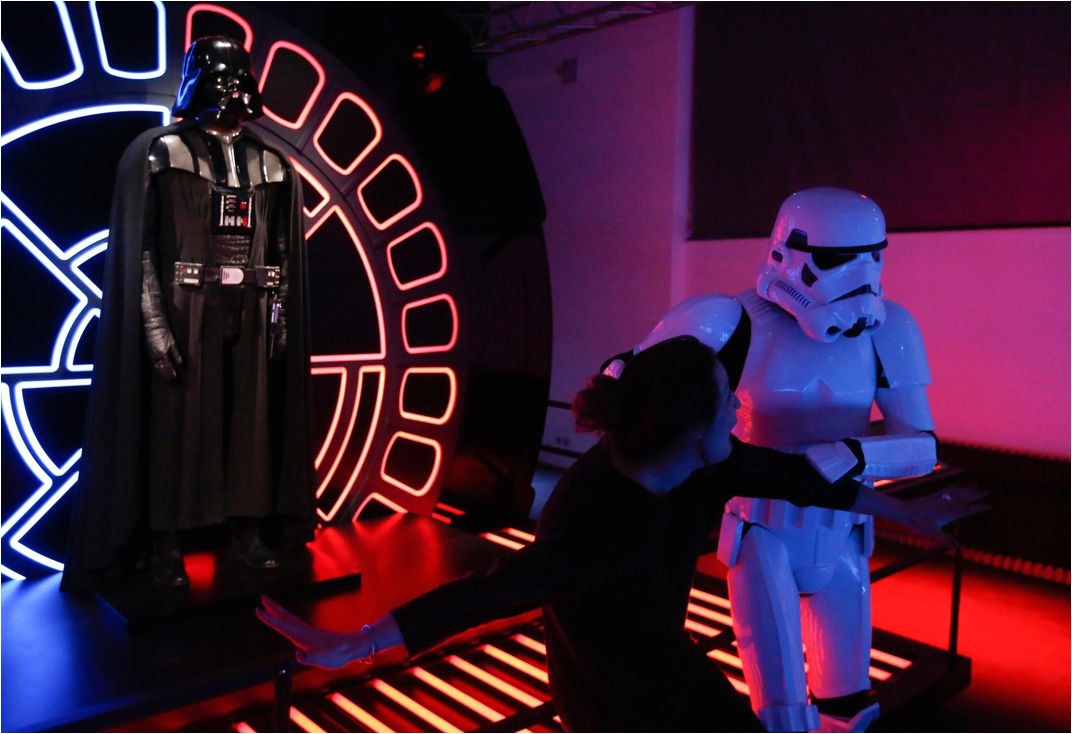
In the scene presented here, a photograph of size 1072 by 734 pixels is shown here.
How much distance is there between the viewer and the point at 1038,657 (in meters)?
3.66

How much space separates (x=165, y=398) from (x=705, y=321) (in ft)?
5.73

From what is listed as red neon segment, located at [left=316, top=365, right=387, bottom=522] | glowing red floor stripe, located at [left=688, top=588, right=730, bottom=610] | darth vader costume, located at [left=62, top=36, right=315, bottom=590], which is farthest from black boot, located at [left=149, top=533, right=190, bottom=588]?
glowing red floor stripe, located at [left=688, top=588, right=730, bottom=610]

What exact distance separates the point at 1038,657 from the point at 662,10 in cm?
438

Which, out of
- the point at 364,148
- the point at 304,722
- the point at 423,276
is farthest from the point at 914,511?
the point at 364,148

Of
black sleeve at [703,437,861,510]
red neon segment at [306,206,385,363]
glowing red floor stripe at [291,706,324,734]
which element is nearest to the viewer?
black sleeve at [703,437,861,510]

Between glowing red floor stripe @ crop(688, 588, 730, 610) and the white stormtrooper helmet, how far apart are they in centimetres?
171

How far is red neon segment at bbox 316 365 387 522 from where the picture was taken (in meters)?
4.01

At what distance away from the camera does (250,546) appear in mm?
3127

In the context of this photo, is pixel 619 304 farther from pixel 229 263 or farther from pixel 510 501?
pixel 229 263

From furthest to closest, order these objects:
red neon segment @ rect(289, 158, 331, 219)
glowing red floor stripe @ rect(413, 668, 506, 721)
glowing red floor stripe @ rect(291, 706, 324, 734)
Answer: red neon segment @ rect(289, 158, 331, 219)
glowing red floor stripe @ rect(413, 668, 506, 721)
glowing red floor stripe @ rect(291, 706, 324, 734)

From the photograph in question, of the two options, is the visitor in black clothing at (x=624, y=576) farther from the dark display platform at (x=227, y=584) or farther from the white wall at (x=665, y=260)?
the white wall at (x=665, y=260)

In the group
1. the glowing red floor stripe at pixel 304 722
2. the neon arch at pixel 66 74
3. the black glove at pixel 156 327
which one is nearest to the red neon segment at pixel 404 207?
the neon arch at pixel 66 74

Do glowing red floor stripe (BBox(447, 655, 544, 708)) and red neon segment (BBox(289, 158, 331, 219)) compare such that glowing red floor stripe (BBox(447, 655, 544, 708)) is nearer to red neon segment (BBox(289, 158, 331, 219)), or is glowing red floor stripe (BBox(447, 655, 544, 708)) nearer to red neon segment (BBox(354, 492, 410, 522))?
red neon segment (BBox(354, 492, 410, 522))

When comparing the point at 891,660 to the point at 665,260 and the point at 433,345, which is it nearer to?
the point at 433,345
